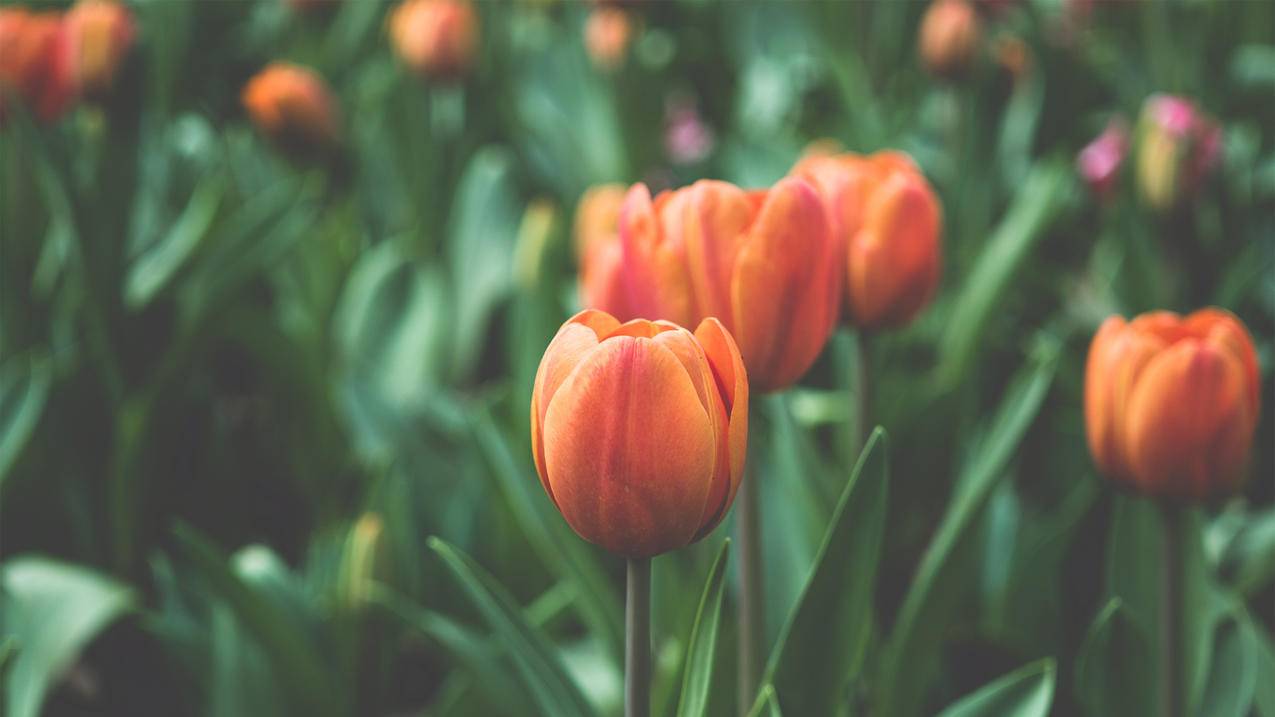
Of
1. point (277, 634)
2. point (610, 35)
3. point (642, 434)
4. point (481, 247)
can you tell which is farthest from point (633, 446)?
point (610, 35)

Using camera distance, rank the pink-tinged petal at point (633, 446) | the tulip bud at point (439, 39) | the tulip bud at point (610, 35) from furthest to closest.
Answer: the tulip bud at point (610, 35) → the tulip bud at point (439, 39) → the pink-tinged petal at point (633, 446)

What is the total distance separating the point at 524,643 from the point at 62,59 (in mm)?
1037

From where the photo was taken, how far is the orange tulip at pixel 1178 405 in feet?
2.25

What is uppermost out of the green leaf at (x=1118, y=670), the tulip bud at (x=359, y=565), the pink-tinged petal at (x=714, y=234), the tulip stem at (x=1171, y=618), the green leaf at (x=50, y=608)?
the pink-tinged petal at (x=714, y=234)

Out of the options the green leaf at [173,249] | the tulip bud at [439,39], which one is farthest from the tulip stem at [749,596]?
the tulip bud at [439,39]

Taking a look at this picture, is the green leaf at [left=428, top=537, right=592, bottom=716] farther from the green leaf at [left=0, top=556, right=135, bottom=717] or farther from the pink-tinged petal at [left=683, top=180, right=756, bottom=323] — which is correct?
the green leaf at [left=0, top=556, right=135, bottom=717]

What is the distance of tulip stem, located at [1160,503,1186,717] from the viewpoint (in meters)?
0.74

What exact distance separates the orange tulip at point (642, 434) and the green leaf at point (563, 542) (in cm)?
36

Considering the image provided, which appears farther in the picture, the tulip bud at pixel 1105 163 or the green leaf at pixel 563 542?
the tulip bud at pixel 1105 163

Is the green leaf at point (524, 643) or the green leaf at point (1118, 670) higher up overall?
the green leaf at point (524, 643)

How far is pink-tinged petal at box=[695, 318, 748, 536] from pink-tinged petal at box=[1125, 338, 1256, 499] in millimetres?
284

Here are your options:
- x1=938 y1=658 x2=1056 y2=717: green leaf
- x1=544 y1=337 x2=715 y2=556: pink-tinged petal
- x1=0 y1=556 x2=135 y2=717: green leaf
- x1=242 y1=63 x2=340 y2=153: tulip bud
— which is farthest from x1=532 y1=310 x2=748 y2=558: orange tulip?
x1=242 y1=63 x2=340 y2=153: tulip bud

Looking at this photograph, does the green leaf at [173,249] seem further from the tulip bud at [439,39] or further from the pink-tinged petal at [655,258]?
the pink-tinged petal at [655,258]

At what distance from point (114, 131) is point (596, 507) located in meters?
0.95
